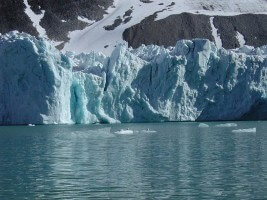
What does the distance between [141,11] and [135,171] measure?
272 feet

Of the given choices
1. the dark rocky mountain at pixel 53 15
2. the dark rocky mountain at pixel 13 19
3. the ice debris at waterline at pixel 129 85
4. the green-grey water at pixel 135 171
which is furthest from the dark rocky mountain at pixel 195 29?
the green-grey water at pixel 135 171

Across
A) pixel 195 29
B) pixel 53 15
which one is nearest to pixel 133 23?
pixel 195 29

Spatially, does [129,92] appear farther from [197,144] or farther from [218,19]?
[218,19]

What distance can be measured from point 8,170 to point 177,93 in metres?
34.6

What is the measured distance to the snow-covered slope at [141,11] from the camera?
298 feet

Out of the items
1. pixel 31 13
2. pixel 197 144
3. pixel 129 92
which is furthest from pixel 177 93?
pixel 31 13

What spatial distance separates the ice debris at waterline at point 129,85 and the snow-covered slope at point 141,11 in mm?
35151

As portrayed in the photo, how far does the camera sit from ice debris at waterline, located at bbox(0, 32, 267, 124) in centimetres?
4747

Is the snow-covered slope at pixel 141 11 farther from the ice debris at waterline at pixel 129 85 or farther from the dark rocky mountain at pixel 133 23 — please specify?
the ice debris at waterline at pixel 129 85

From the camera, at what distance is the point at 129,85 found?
51.9m

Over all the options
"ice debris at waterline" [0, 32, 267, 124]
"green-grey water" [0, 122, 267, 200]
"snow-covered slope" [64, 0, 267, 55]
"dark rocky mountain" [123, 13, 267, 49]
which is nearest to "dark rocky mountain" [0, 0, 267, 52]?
"dark rocky mountain" [123, 13, 267, 49]

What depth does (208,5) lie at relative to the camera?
332 ft

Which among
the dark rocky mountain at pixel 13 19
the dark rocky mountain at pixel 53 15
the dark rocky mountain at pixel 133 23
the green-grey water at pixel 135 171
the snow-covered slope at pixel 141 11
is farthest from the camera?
the snow-covered slope at pixel 141 11

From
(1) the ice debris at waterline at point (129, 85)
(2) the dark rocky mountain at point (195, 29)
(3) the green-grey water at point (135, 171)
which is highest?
(2) the dark rocky mountain at point (195, 29)
